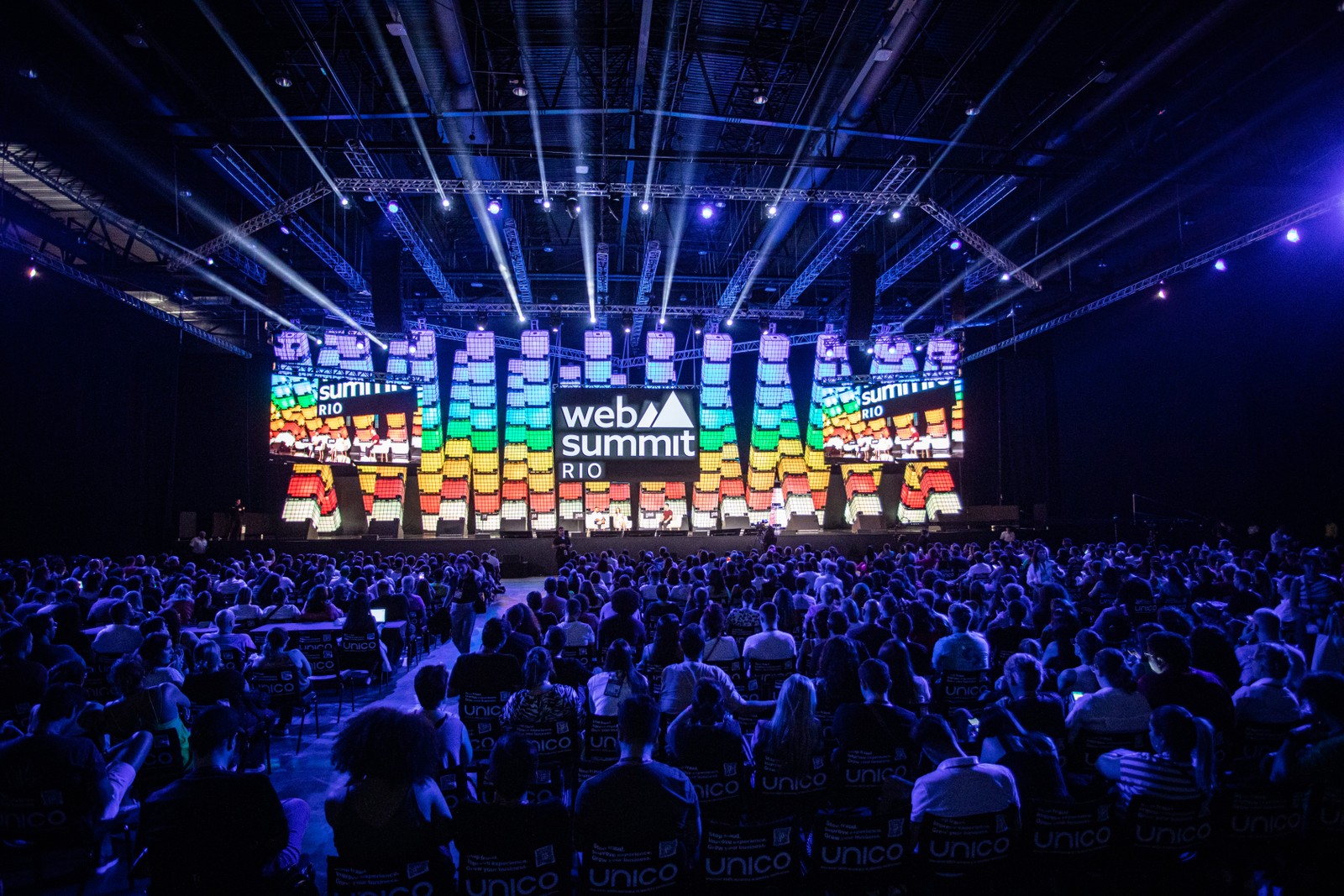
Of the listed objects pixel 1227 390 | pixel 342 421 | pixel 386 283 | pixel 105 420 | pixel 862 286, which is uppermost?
pixel 862 286

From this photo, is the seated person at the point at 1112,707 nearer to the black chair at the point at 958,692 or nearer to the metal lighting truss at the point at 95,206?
the black chair at the point at 958,692

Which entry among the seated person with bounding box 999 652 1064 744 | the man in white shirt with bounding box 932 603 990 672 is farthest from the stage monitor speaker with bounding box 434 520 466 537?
the seated person with bounding box 999 652 1064 744

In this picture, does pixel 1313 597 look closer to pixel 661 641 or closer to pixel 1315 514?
pixel 661 641

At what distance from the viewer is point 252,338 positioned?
920 inches

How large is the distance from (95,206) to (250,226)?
262cm

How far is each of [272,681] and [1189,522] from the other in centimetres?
1961

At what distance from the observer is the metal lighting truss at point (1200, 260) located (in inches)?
510

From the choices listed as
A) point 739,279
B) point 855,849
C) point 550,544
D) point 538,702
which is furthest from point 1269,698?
point 550,544

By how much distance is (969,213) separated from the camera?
54.5 ft

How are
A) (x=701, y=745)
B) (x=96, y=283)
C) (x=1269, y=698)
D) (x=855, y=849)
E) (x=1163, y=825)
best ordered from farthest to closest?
(x=96, y=283) → (x=1269, y=698) → (x=701, y=745) → (x=1163, y=825) → (x=855, y=849)

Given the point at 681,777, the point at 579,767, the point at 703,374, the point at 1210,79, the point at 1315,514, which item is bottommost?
the point at 579,767

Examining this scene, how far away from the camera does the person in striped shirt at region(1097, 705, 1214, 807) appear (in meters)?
3.34

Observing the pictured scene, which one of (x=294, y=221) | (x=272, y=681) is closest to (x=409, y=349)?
(x=294, y=221)

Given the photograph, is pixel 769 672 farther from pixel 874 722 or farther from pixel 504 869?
pixel 504 869
